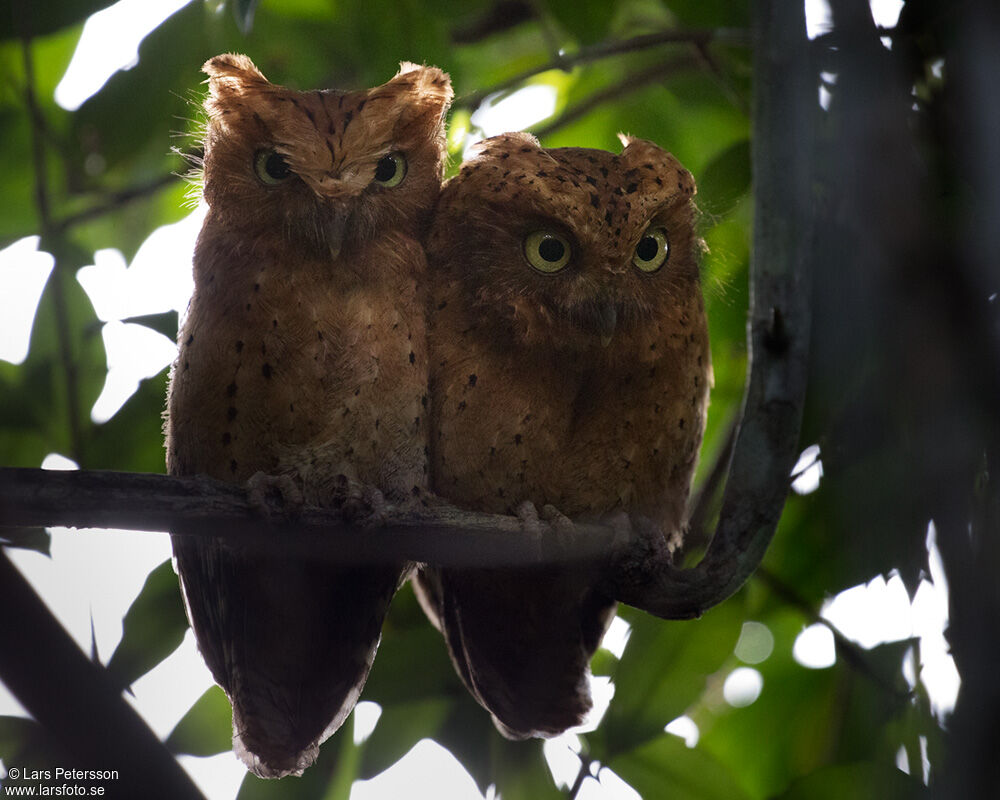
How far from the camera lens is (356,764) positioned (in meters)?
2.48

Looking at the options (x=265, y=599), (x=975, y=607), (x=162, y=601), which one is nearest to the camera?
(x=975, y=607)

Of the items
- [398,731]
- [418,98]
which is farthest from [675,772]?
[418,98]

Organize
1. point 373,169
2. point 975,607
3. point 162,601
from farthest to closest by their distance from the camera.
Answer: point 162,601 → point 373,169 → point 975,607

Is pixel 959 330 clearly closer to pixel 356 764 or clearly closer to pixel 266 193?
pixel 266 193

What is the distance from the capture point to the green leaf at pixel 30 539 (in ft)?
6.63

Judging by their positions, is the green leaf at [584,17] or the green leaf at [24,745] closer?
the green leaf at [24,745]

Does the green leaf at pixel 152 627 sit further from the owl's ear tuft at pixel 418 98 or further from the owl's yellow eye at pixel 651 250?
the owl's yellow eye at pixel 651 250

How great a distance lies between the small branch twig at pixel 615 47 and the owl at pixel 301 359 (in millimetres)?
549

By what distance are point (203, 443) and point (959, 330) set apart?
1466 mm

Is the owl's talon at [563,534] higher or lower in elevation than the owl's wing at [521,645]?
higher

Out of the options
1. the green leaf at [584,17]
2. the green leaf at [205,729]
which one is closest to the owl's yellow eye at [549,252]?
the green leaf at [584,17]

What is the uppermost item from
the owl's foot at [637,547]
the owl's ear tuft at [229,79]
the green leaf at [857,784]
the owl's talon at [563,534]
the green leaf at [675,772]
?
the owl's ear tuft at [229,79]

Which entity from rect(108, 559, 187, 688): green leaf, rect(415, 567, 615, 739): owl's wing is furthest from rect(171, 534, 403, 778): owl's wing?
rect(415, 567, 615, 739): owl's wing

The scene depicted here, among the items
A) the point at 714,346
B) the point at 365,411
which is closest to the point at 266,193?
the point at 365,411
